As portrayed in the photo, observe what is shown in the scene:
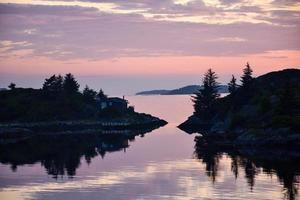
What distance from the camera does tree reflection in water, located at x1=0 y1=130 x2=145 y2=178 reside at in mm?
79438

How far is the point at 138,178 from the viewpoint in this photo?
212 feet

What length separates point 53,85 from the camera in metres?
161

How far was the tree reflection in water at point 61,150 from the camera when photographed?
7944cm

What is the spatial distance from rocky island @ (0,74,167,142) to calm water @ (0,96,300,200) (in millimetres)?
29193

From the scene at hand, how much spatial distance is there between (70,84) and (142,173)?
319 feet

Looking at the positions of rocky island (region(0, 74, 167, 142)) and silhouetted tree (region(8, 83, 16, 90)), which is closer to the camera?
rocky island (region(0, 74, 167, 142))

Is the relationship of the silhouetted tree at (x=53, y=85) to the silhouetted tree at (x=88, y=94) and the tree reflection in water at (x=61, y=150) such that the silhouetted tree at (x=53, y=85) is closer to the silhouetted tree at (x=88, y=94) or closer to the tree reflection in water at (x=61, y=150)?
the silhouetted tree at (x=88, y=94)

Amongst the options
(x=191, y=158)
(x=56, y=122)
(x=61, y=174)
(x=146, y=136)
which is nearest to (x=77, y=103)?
→ (x=56, y=122)

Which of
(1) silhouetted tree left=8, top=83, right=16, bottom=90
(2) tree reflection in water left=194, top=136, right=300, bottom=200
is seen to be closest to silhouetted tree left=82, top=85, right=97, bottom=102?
(1) silhouetted tree left=8, top=83, right=16, bottom=90

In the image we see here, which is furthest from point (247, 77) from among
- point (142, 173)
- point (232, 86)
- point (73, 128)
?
point (142, 173)

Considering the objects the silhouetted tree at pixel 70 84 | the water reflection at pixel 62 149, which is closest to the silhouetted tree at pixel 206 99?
the water reflection at pixel 62 149

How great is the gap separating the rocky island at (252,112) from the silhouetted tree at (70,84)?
1374 inches

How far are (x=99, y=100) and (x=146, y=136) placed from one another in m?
43.2

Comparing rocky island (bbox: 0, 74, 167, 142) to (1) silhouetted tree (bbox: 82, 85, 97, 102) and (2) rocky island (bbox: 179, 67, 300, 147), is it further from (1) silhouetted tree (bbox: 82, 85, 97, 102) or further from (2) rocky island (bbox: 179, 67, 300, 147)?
(2) rocky island (bbox: 179, 67, 300, 147)
